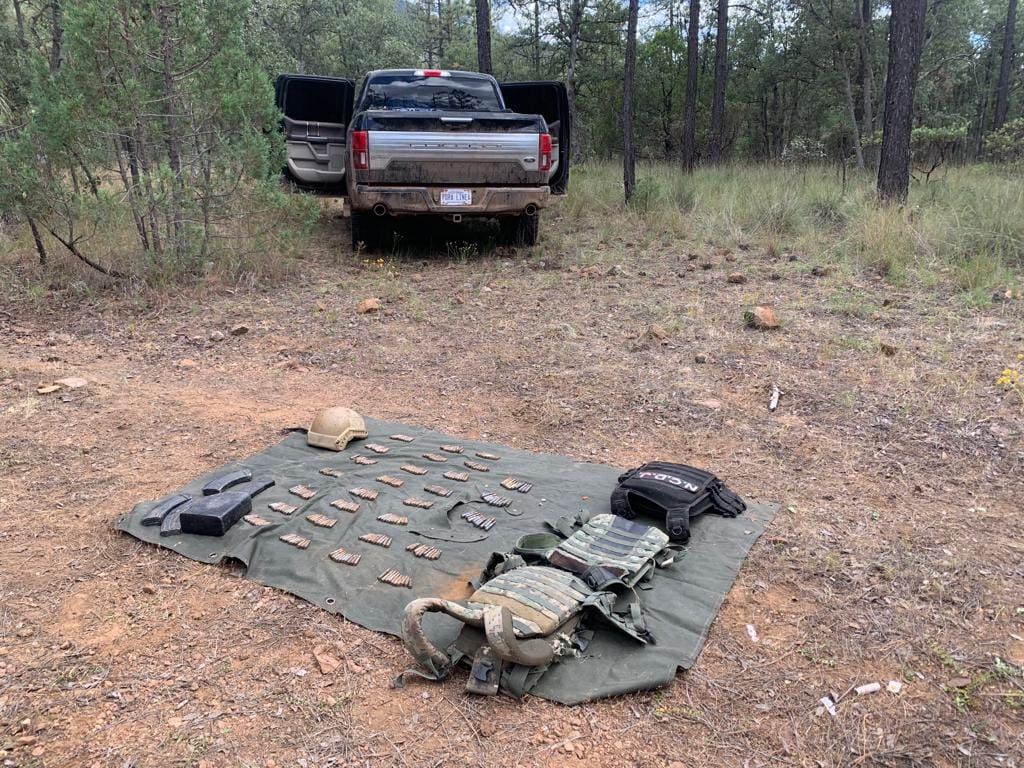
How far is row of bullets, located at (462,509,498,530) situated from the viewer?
321cm

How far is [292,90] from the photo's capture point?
29.9ft

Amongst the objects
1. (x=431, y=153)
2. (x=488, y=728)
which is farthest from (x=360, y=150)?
(x=488, y=728)

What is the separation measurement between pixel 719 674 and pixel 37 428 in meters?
3.94

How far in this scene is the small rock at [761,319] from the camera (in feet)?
19.1

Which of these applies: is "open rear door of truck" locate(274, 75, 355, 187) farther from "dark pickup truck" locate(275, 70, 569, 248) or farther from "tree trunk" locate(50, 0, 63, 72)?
"tree trunk" locate(50, 0, 63, 72)

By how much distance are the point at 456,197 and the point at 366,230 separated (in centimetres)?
152

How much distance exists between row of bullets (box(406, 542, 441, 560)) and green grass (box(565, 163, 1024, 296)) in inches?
219

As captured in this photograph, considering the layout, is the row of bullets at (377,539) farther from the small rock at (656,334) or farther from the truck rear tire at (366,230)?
the truck rear tire at (366,230)

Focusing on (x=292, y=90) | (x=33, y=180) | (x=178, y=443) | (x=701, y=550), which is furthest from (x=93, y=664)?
(x=292, y=90)

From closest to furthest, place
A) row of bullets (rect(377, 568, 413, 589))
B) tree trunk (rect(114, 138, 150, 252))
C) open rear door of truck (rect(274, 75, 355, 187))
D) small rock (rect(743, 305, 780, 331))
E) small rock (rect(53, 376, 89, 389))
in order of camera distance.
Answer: row of bullets (rect(377, 568, 413, 589))
small rock (rect(53, 376, 89, 389))
small rock (rect(743, 305, 780, 331))
tree trunk (rect(114, 138, 150, 252))
open rear door of truck (rect(274, 75, 355, 187))

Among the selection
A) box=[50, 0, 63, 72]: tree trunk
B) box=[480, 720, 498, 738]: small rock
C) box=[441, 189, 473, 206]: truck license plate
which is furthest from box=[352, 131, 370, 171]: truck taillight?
box=[480, 720, 498, 738]: small rock

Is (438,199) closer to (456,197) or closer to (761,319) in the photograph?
(456,197)

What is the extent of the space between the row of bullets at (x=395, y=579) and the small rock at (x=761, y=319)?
4.06m

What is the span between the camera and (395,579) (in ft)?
9.12
